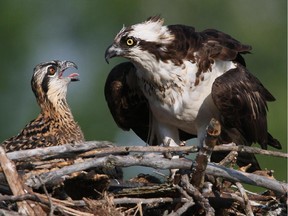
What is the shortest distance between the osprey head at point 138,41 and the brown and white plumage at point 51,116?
2.63 feet

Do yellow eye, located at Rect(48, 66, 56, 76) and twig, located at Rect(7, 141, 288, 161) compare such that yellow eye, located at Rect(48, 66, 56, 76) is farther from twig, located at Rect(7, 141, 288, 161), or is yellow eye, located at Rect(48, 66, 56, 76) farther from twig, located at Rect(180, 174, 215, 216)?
twig, located at Rect(180, 174, 215, 216)

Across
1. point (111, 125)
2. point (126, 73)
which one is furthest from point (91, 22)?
point (126, 73)

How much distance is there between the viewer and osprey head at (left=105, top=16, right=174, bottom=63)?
982 cm

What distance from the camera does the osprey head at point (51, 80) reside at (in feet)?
34.5

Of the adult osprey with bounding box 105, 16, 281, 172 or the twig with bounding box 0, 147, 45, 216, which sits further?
the adult osprey with bounding box 105, 16, 281, 172

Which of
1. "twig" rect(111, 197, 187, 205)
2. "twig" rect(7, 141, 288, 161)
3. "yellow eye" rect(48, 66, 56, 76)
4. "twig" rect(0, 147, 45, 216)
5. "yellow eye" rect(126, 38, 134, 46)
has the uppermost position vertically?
"yellow eye" rect(126, 38, 134, 46)

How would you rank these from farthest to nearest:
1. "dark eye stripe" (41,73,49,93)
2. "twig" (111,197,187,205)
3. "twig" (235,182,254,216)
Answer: "dark eye stripe" (41,73,49,93) → "twig" (111,197,187,205) → "twig" (235,182,254,216)

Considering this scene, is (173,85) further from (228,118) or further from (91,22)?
(91,22)

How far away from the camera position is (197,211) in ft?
29.1

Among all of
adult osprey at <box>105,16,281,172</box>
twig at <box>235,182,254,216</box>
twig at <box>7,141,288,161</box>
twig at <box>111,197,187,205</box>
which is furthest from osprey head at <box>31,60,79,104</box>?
twig at <box>235,182,254,216</box>

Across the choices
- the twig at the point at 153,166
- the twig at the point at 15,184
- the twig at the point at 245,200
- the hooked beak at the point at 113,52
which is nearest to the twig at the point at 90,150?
the twig at the point at 153,166

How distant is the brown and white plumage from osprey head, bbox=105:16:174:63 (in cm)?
80

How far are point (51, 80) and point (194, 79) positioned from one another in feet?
4.64

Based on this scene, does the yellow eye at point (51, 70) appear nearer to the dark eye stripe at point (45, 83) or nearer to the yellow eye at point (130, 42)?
the dark eye stripe at point (45, 83)
